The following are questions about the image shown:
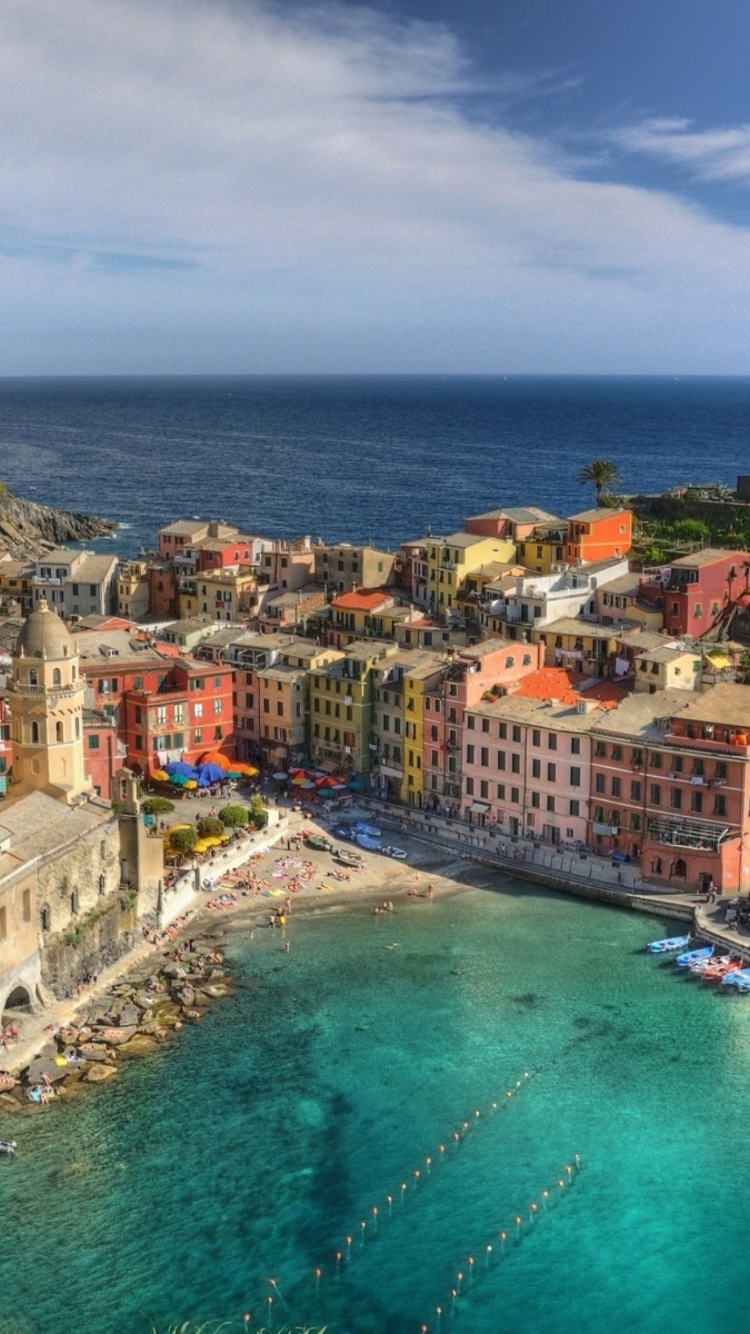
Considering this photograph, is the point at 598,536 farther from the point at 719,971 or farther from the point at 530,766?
the point at 719,971

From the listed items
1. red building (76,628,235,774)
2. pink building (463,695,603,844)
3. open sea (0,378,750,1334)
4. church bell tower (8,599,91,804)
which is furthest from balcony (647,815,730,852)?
red building (76,628,235,774)

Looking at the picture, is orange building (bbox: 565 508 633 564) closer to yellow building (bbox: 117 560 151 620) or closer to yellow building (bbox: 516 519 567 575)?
yellow building (bbox: 516 519 567 575)

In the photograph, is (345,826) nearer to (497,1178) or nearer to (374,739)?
(374,739)

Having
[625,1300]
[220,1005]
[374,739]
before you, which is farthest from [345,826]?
[625,1300]

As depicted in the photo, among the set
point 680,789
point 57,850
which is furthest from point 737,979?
point 57,850

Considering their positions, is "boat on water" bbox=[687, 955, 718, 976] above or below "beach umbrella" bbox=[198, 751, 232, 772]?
below

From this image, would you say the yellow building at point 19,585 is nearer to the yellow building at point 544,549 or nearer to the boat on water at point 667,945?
the yellow building at point 544,549
